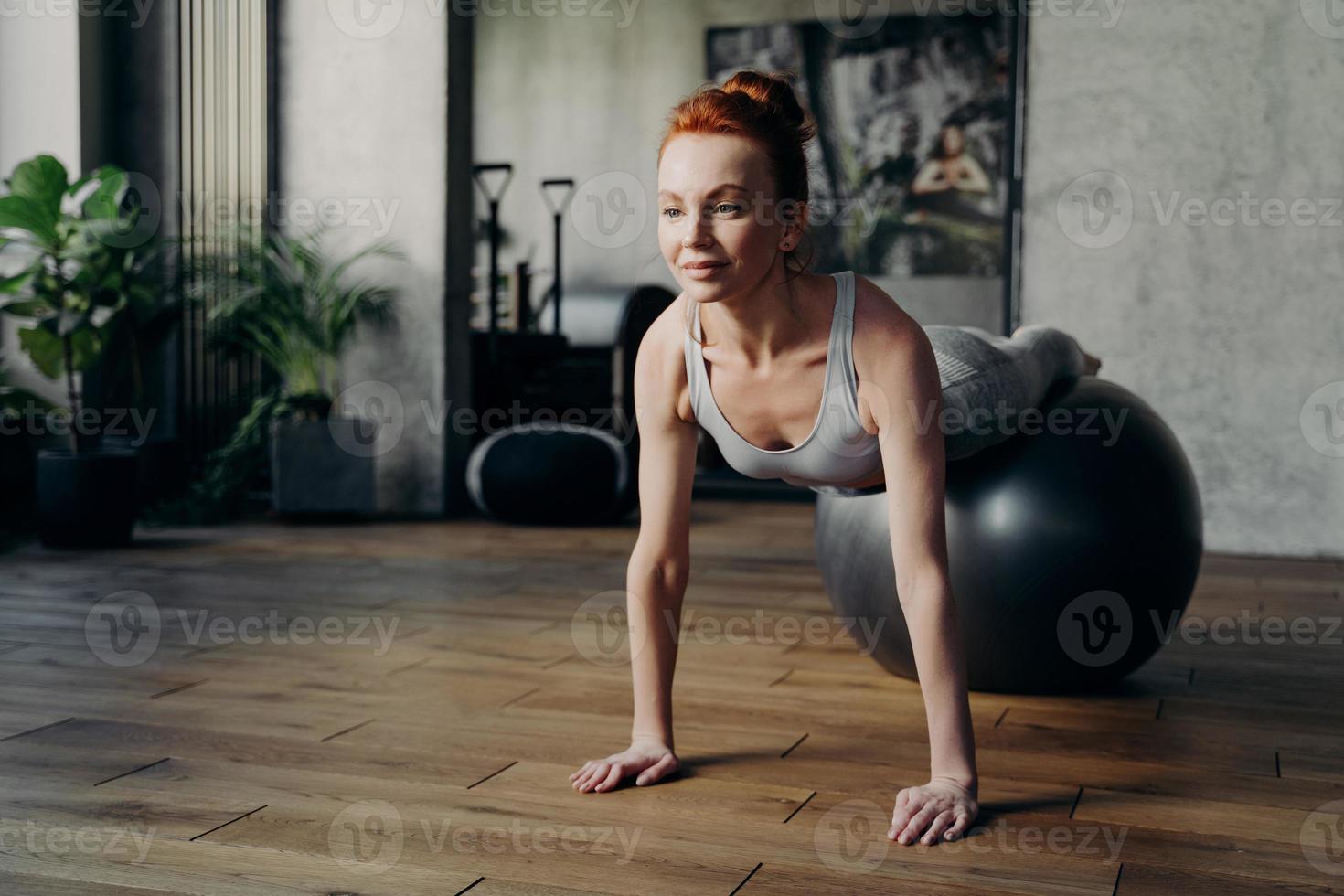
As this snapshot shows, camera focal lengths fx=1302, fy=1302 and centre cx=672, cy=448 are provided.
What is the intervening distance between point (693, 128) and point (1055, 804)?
0.94 meters

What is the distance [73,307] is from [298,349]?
2.69 ft

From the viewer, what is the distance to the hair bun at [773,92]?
154 cm

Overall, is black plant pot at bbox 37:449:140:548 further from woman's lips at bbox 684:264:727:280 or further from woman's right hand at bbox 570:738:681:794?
woman's lips at bbox 684:264:727:280

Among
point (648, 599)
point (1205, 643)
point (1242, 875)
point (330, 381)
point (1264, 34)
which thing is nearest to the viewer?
point (1242, 875)

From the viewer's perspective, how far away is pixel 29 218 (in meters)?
3.75

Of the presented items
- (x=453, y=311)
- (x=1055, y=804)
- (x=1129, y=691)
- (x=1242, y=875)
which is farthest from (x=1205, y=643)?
(x=453, y=311)

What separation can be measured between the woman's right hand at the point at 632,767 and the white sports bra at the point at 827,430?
0.39 metres

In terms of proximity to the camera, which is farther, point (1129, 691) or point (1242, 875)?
point (1129, 691)

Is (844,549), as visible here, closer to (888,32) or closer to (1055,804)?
(1055,804)

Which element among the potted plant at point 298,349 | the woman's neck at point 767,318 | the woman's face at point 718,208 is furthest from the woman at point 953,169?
the woman's face at point 718,208

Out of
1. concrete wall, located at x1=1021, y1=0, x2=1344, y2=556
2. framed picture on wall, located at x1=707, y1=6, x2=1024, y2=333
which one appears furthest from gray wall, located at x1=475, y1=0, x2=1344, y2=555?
framed picture on wall, located at x1=707, y1=6, x2=1024, y2=333

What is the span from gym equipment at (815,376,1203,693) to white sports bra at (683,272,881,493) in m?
0.32

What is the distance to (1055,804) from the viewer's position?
1.64 m

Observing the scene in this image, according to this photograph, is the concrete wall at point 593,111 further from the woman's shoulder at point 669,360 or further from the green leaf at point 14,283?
the woman's shoulder at point 669,360
